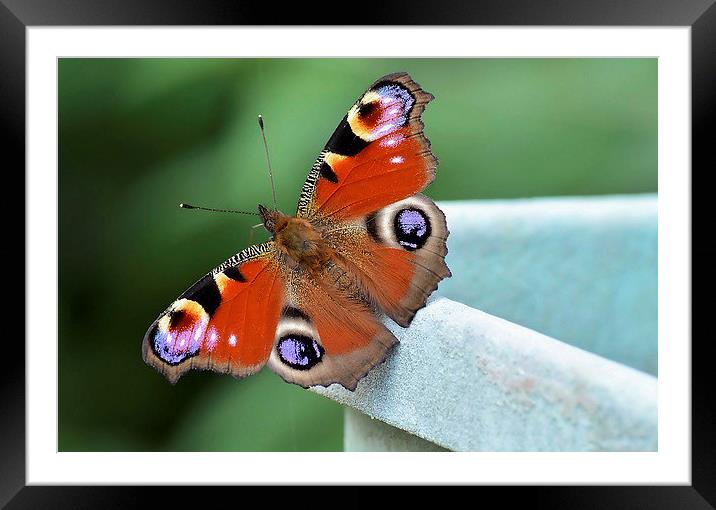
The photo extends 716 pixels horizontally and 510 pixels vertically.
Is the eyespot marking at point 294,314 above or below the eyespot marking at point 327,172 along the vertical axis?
below

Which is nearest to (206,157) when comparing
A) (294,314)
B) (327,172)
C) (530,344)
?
(327,172)

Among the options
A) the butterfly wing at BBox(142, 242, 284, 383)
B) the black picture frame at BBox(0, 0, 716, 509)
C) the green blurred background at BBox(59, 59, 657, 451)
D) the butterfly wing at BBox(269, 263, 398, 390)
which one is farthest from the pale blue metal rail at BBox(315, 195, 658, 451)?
the green blurred background at BBox(59, 59, 657, 451)

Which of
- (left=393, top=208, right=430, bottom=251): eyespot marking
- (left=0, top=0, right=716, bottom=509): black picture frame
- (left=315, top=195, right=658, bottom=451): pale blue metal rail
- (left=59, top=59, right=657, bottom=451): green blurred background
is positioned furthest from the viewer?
(left=59, top=59, right=657, bottom=451): green blurred background

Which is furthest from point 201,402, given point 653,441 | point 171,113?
point 653,441

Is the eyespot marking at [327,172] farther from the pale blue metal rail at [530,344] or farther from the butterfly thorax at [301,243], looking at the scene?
the pale blue metal rail at [530,344]

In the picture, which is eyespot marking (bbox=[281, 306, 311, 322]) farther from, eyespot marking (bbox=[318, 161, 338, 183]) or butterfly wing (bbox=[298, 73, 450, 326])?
eyespot marking (bbox=[318, 161, 338, 183])
